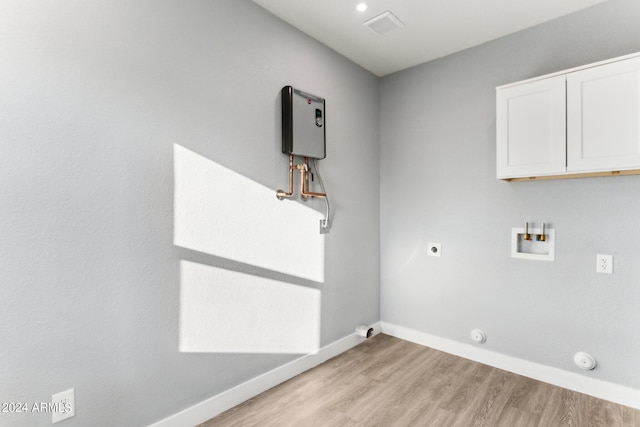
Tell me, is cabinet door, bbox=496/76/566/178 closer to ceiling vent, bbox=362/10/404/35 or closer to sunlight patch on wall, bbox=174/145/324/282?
ceiling vent, bbox=362/10/404/35

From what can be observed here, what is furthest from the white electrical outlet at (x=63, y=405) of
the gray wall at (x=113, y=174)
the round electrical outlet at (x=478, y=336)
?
the round electrical outlet at (x=478, y=336)

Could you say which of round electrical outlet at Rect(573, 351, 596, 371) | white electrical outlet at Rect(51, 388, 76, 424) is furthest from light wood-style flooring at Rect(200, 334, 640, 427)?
white electrical outlet at Rect(51, 388, 76, 424)

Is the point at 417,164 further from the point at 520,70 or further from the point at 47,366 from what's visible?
the point at 47,366

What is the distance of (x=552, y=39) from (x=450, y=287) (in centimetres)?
200

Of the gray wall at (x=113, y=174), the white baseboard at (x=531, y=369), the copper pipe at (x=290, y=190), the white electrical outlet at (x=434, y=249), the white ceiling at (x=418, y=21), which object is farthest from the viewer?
the white electrical outlet at (x=434, y=249)

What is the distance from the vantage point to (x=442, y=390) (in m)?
2.16

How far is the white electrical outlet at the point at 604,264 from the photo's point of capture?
203 centimetres

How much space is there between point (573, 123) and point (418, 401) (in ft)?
6.52

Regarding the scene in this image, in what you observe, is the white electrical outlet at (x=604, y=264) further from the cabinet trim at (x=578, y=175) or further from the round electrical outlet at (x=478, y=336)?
the round electrical outlet at (x=478, y=336)

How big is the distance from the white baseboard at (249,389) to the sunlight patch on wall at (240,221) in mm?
622

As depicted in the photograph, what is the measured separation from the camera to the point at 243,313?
200 cm

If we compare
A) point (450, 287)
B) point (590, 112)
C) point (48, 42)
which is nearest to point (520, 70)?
point (590, 112)

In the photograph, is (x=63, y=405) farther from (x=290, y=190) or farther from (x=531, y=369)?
(x=531, y=369)

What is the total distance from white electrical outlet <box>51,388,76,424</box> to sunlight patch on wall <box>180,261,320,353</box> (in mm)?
486
